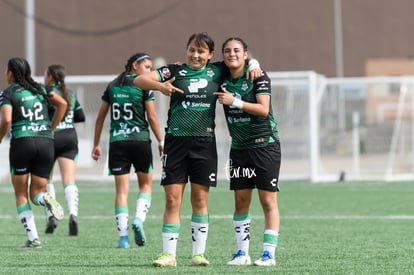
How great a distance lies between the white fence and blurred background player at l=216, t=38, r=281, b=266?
14340 millimetres

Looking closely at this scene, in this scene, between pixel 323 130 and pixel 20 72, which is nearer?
pixel 20 72

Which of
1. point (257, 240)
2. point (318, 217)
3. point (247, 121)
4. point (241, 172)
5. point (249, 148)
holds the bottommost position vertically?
point (318, 217)

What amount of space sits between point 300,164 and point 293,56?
24366mm

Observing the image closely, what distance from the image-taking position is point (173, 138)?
30.4ft

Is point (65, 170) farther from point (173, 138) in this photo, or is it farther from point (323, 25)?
point (323, 25)

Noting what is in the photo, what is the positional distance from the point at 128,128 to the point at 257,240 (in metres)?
1.87

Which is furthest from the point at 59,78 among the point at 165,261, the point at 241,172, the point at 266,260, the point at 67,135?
the point at 266,260

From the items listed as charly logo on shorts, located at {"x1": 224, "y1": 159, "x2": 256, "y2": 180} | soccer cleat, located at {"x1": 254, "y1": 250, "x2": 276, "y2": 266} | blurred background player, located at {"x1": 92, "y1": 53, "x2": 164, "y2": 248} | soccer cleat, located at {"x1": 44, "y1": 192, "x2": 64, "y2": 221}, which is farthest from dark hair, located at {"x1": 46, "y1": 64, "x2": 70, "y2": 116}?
soccer cleat, located at {"x1": 254, "y1": 250, "x2": 276, "y2": 266}

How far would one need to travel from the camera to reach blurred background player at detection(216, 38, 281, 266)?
9133mm

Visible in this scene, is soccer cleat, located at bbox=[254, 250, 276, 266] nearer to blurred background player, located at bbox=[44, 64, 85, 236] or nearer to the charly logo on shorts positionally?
the charly logo on shorts

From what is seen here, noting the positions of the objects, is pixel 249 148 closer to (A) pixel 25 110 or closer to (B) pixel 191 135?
(B) pixel 191 135

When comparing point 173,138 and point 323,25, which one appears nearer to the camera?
point 173,138

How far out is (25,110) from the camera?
1114 cm

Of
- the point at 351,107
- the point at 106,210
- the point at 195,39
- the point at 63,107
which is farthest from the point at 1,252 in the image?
the point at 351,107
